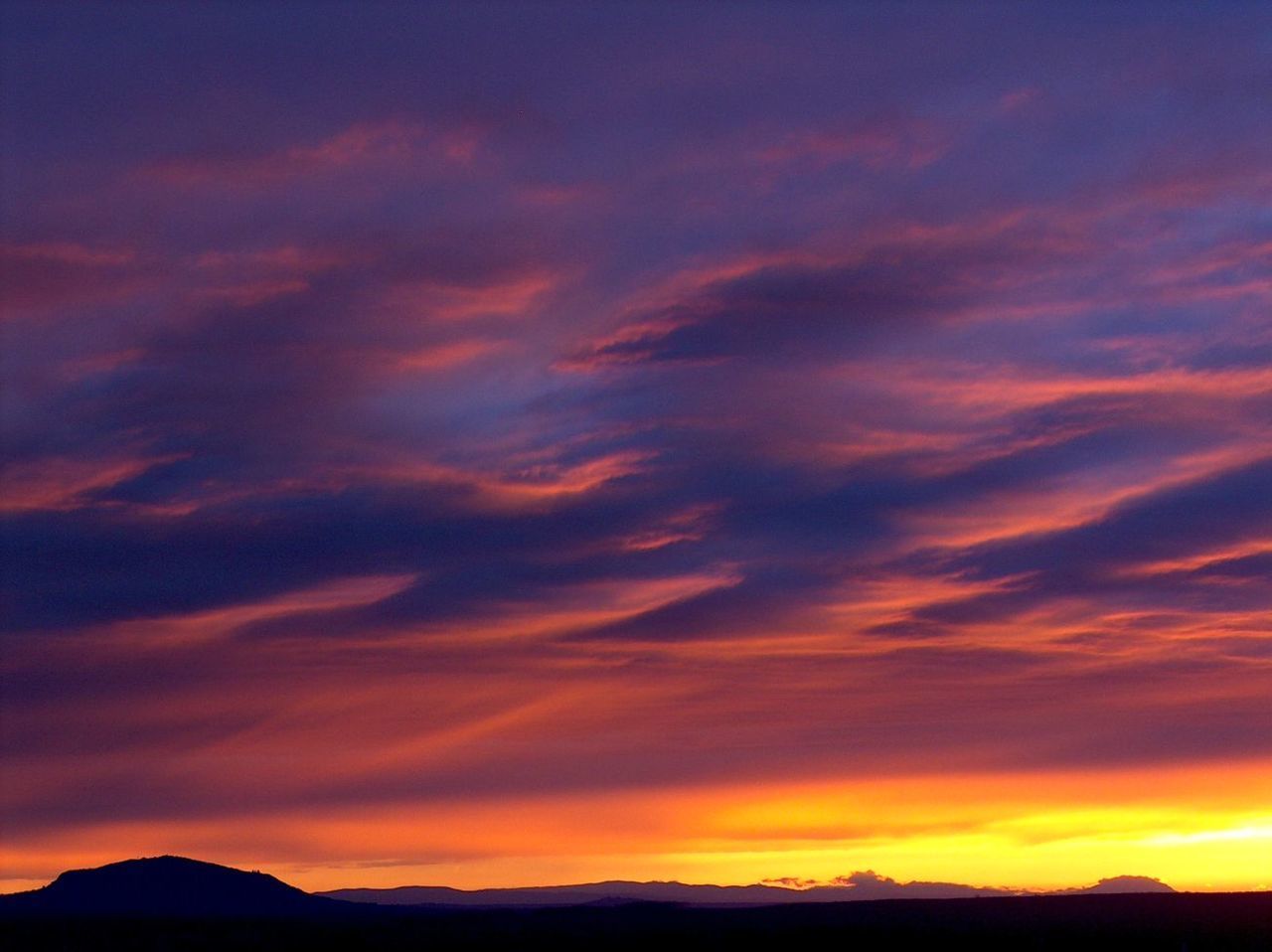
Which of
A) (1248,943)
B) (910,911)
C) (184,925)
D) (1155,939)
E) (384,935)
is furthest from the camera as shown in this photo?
(910,911)

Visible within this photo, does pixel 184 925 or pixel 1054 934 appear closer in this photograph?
pixel 1054 934

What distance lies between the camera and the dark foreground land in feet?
365

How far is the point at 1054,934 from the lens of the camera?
12169 cm

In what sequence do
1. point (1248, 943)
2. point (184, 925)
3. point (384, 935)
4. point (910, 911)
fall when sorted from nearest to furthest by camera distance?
1. point (1248, 943)
2. point (384, 935)
3. point (184, 925)
4. point (910, 911)

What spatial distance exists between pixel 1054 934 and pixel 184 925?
82.7m

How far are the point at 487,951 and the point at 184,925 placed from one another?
199 ft

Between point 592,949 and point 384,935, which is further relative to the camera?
point 384,935

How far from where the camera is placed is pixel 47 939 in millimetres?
138750

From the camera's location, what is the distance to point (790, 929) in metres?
133

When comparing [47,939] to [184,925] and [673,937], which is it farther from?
[673,937]

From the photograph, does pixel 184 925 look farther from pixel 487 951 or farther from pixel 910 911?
pixel 910 911

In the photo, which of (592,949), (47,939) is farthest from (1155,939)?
(47,939)

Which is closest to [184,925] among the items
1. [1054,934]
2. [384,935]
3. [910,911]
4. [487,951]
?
[384,935]

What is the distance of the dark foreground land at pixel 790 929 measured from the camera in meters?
111
